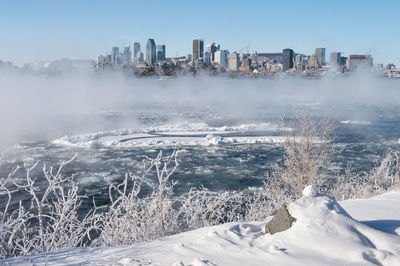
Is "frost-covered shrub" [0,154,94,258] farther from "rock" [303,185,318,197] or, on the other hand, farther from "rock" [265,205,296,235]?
"rock" [303,185,318,197]

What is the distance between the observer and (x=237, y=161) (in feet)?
85.8

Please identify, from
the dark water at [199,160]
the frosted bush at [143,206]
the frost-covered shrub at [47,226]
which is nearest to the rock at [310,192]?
the frosted bush at [143,206]

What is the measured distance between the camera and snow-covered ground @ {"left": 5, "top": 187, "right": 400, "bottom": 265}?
5.75 metres

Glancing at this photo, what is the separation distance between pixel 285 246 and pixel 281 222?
65 cm

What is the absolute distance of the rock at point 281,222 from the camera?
656cm

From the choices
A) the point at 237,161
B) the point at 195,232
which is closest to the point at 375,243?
the point at 195,232

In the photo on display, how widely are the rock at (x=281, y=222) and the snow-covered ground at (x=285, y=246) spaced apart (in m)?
0.10

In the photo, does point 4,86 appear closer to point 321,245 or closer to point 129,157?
point 129,157

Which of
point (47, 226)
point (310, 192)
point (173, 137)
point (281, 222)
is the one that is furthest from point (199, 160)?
point (281, 222)

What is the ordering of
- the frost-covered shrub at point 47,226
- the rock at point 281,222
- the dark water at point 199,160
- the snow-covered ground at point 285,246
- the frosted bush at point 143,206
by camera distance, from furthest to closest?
the dark water at point 199,160 < the frosted bush at point 143,206 < the frost-covered shrub at point 47,226 < the rock at point 281,222 < the snow-covered ground at point 285,246

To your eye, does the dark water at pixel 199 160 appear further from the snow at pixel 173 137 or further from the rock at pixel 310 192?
the rock at pixel 310 192

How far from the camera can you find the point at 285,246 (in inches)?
238

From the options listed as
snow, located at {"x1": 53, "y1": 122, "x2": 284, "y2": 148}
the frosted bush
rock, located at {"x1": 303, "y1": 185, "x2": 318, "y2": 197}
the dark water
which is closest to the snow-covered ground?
rock, located at {"x1": 303, "y1": 185, "x2": 318, "y2": 197}

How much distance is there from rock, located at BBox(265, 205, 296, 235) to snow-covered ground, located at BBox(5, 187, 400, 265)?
0.10 m
